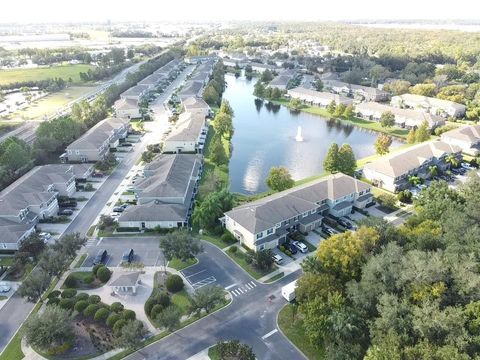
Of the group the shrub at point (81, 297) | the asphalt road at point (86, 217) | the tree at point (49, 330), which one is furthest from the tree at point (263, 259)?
the asphalt road at point (86, 217)

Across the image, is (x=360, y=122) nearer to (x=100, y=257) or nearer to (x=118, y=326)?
(x=100, y=257)

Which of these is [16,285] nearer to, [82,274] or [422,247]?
[82,274]

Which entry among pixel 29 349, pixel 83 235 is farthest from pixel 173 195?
pixel 29 349

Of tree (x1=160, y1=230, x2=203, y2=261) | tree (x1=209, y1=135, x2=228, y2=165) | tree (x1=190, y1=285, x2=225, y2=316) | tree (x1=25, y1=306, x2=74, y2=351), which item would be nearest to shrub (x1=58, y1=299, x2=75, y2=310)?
tree (x1=25, y1=306, x2=74, y2=351)

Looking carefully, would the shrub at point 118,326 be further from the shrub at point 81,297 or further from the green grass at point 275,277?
the green grass at point 275,277

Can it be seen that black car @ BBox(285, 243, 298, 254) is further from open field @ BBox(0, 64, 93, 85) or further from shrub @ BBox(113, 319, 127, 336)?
open field @ BBox(0, 64, 93, 85)
